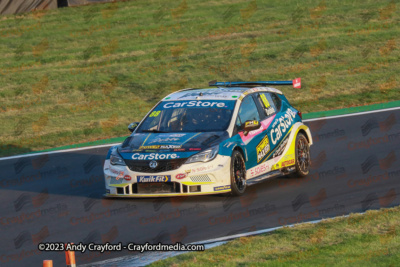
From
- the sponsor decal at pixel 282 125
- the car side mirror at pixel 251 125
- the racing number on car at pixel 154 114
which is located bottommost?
the sponsor decal at pixel 282 125

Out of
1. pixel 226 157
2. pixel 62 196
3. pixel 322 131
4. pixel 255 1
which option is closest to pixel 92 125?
pixel 322 131

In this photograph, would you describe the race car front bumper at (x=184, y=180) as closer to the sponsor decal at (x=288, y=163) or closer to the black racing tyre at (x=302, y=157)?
the sponsor decal at (x=288, y=163)

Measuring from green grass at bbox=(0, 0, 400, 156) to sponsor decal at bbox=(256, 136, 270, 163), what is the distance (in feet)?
22.7

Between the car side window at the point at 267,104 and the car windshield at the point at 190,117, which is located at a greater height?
the car windshield at the point at 190,117

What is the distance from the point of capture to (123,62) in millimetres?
25516

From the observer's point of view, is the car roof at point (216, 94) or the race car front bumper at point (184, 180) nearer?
the race car front bumper at point (184, 180)

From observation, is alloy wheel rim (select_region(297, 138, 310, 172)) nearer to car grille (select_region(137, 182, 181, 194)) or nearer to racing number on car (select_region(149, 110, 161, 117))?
racing number on car (select_region(149, 110, 161, 117))

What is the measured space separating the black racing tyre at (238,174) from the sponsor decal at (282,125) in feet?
3.54

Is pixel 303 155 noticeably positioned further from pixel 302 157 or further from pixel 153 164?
pixel 153 164

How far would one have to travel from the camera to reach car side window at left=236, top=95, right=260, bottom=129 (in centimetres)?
1148

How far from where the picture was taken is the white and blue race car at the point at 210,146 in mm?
10430

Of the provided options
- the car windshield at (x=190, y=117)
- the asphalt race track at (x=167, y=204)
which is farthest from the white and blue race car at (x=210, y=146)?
the asphalt race track at (x=167, y=204)

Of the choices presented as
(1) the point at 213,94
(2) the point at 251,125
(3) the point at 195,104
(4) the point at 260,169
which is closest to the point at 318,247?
(2) the point at 251,125

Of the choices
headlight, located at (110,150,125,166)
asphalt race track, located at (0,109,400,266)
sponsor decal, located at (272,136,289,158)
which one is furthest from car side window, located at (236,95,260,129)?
headlight, located at (110,150,125,166)
